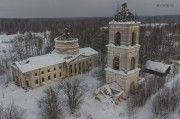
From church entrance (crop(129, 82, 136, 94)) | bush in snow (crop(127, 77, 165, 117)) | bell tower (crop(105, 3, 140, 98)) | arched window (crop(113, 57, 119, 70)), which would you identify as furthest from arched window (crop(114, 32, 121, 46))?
bush in snow (crop(127, 77, 165, 117))

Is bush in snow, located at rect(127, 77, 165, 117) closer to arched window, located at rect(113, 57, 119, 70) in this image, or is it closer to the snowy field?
the snowy field

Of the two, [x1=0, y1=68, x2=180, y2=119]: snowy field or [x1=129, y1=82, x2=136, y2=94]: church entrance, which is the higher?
[x1=129, y1=82, x2=136, y2=94]: church entrance

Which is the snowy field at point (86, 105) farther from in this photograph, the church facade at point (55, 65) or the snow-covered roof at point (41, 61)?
the snow-covered roof at point (41, 61)

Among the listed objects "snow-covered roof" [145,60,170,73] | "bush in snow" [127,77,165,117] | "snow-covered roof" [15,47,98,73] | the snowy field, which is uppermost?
"snow-covered roof" [15,47,98,73]

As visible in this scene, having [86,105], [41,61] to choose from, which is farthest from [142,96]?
[41,61]

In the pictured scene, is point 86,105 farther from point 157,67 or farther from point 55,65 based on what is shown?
point 157,67

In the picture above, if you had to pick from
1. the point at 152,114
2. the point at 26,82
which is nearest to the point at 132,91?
the point at 152,114
